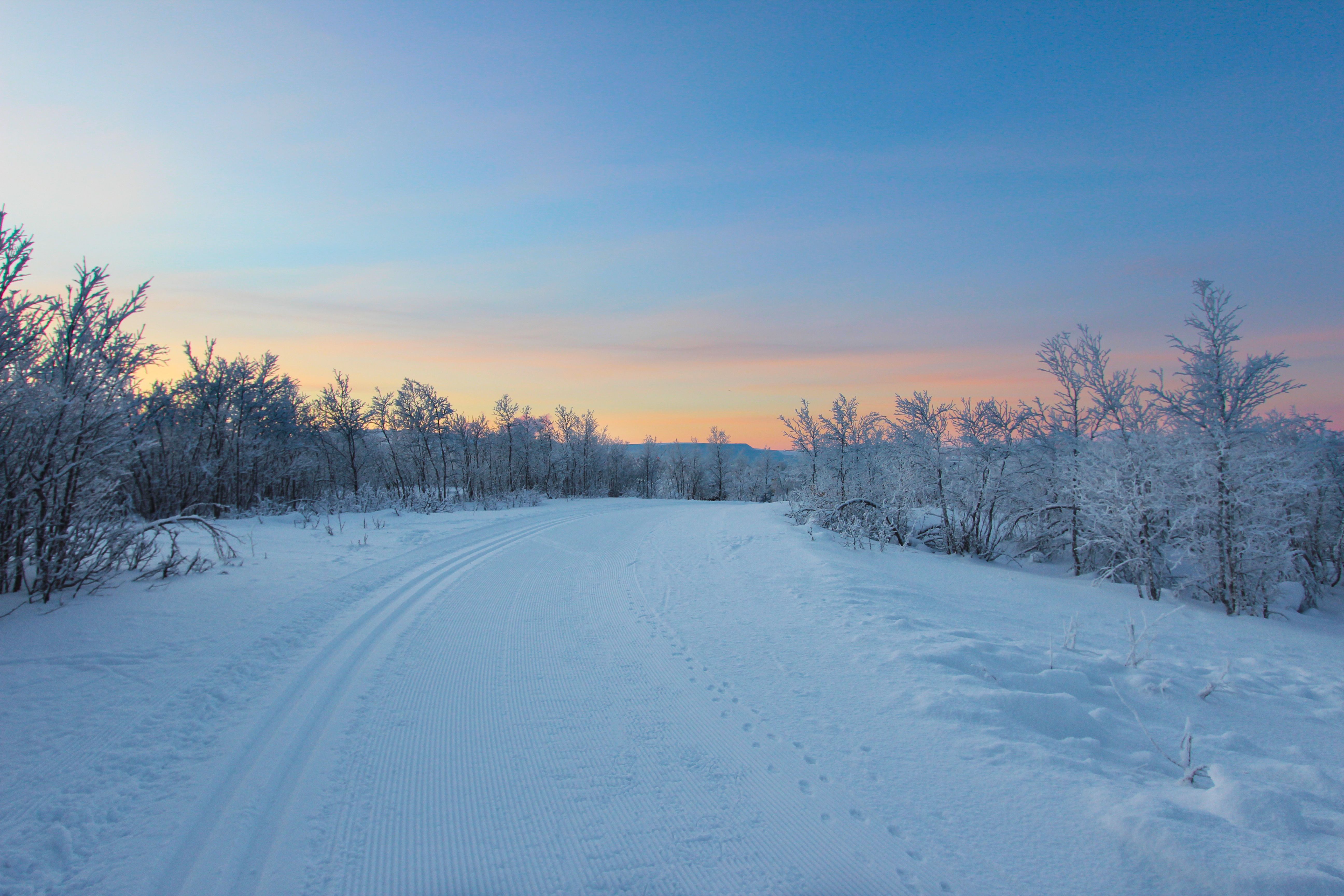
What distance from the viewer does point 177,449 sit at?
21.6m

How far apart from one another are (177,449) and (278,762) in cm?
2547

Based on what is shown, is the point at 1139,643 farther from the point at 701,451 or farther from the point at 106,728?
the point at 701,451

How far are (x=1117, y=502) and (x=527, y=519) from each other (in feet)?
57.6

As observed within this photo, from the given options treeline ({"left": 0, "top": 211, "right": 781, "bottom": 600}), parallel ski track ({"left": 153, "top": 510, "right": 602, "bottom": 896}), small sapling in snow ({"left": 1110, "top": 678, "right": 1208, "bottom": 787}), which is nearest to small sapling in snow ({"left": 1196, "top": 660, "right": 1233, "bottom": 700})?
small sapling in snow ({"left": 1110, "top": 678, "right": 1208, "bottom": 787})

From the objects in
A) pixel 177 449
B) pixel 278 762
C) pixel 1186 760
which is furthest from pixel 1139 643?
pixel 177 449

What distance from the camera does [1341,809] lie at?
3191mm

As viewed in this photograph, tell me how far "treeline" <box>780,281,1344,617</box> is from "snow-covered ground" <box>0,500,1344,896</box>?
4306mm

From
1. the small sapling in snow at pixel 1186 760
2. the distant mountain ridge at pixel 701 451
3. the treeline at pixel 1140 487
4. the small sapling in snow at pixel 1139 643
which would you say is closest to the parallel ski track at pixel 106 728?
the small sapling in snow at pixel 1186 760

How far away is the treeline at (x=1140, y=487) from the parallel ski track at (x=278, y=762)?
11071 mm

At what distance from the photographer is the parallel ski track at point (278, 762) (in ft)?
8.13

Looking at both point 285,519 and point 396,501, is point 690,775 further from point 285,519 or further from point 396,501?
point 396,501

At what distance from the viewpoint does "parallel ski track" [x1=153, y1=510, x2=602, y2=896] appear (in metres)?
2.48

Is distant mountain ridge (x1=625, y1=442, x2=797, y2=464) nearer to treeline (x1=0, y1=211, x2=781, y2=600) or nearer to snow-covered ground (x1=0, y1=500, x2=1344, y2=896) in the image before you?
treeline (x1=0, y1=211, x2=781, y2=600)

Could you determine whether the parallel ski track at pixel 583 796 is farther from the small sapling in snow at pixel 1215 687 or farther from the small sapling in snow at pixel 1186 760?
the small sapling in snow at pixel 1215 687
